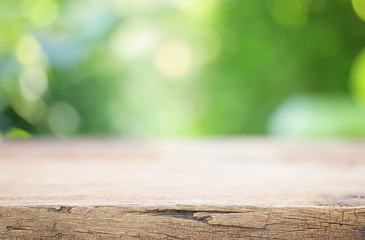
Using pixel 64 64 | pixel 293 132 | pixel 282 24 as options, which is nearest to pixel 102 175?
pixel 64 64

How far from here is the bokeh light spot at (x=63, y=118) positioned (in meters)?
1.30

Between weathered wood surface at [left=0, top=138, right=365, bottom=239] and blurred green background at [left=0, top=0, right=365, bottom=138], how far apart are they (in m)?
0.84

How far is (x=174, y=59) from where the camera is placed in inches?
66.9

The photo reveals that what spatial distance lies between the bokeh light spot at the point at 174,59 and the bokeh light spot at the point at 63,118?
16.9 inches

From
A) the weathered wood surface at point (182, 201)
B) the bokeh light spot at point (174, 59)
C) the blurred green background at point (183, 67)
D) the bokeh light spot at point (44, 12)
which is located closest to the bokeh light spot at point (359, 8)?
the blurred green background at point (183, 67)

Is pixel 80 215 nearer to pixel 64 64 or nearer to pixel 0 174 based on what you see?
pixel 0 174

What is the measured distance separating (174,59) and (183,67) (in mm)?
54

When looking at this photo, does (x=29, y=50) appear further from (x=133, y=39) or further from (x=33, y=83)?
(x=133, y=39)

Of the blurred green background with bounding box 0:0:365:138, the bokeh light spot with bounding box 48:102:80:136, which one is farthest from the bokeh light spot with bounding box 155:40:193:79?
the bokeh light spot with bounding box 48:102:80:136

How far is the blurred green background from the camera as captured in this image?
122cm

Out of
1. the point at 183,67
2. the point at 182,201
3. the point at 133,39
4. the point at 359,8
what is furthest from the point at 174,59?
the point at 182,201

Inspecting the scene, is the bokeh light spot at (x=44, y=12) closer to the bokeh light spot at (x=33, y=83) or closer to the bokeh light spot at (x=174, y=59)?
the bokeh light spot at (x=33, y=83)

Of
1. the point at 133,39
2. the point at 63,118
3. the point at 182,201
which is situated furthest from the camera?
the point at 133,39

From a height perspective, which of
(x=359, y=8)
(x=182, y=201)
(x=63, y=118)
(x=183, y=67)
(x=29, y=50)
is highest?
(x=359, y=8)
